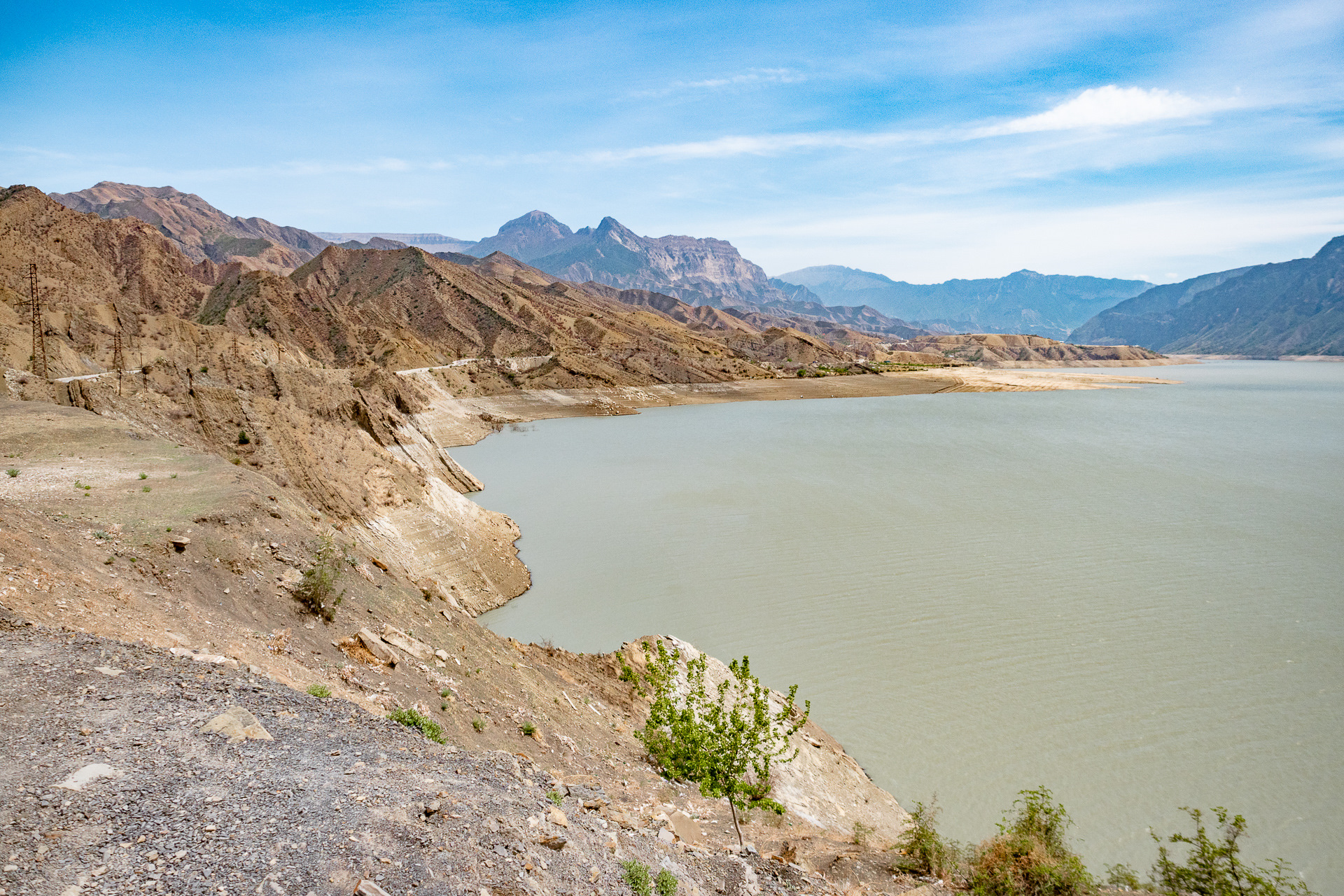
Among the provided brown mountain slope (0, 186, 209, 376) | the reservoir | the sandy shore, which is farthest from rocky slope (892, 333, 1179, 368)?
brown mountain slope (0, 186, 209, 376)

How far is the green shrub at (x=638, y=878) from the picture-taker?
23.1 feet

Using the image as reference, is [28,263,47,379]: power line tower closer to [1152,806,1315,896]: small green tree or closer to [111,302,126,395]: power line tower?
[111,302,126,395]: power line tower

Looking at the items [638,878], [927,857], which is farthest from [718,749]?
[638,878]

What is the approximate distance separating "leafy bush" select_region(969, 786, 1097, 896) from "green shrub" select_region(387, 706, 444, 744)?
290 inches

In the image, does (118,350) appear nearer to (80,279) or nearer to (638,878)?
(638,878)

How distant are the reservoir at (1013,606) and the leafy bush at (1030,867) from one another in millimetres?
2858

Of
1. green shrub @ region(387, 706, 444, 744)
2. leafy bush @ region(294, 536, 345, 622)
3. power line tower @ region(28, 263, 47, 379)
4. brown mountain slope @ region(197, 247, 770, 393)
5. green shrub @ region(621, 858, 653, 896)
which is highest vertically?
brown mountain slope @ region(197, 247, 770, 393)

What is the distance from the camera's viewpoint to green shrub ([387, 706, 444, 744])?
907 centimetres

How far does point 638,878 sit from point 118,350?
37.6 m

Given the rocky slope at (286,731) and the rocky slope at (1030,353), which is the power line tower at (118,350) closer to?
the rocky slope at (286,731)

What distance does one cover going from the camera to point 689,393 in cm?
9275

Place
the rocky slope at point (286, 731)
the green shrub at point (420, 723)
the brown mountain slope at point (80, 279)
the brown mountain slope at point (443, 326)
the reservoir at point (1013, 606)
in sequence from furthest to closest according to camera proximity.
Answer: the brown mountain slope at point (443, 326), the brown mountain slope at point (80, 279), the reservoir at point (1013, 606), the green shrub at point (420, 723), the rocky slope at point (286, 731)

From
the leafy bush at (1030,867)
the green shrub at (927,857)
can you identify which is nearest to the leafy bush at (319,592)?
the green shrub at (927,857)

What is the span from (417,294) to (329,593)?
98.4 metres
